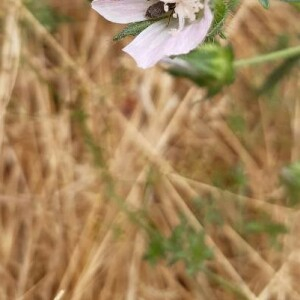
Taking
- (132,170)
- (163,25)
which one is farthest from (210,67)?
(132,170)

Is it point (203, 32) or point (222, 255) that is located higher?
point (203, 32)

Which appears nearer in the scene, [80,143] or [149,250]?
[149,250]

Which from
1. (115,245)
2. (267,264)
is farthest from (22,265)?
(267,264)

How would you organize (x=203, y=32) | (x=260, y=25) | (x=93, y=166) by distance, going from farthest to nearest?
(x=260, y=25), (x=93, y=166), (x=203, y=32)

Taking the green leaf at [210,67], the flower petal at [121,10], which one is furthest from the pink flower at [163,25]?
the green leaf at [210,67]

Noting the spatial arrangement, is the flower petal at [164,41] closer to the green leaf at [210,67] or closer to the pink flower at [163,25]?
the pink flower at [163,25]

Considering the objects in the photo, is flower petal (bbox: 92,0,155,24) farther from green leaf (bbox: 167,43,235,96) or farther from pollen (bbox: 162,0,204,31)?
green leaf (bbox: 167,43,235,96)

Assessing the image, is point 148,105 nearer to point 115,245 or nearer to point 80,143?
point 80,143

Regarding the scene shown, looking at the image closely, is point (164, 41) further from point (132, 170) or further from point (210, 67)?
point (132, 170)
